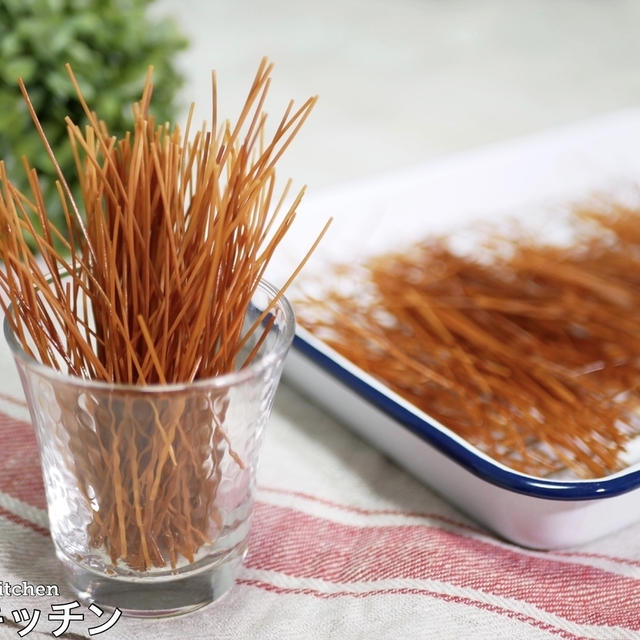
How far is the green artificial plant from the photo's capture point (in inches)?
27.2

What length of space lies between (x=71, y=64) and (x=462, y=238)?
32cm

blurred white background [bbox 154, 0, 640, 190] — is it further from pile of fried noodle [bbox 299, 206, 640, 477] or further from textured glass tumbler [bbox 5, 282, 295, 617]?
textured glass tumbler [bbox 5, 282, 295, 617]

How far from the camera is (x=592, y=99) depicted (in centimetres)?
145

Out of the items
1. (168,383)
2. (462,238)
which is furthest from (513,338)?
(168,383)

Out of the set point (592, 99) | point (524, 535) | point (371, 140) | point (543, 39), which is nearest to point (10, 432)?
point (524, 535)

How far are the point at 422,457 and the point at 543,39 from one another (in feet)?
4.93

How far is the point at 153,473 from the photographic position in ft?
1.15

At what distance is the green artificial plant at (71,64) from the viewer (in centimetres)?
69

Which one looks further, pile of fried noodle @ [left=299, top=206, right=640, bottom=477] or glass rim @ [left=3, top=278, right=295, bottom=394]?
pile of fried noodle @ [left=299, top=206, right=640, bottom=477]

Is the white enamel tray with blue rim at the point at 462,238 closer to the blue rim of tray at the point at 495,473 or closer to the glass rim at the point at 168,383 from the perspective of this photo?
the blue rim of tray at the point at 495,473

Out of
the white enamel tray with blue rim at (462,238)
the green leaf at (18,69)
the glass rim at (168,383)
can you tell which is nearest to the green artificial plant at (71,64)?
the green leaf at (18,69)

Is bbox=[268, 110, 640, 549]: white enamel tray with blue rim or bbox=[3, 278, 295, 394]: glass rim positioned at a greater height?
bbox=[3, 278, 295, 394]: glass rim

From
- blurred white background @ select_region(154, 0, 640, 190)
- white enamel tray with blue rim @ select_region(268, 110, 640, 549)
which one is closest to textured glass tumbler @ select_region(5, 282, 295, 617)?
white enamel tray with blue rim @ select_region(268, 110, 640, 549)

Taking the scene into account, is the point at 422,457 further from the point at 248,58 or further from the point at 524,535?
the point at 248,58
